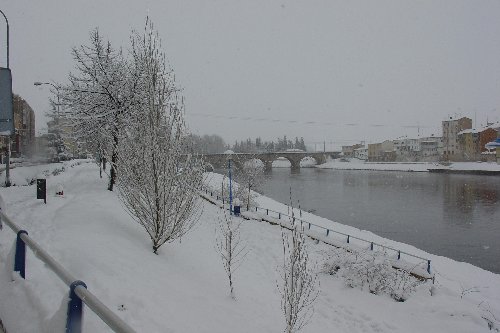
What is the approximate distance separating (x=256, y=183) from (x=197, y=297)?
29.9 meters

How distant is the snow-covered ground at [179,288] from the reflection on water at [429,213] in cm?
663

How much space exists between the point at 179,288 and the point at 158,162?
3346mm

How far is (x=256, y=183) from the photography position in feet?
124

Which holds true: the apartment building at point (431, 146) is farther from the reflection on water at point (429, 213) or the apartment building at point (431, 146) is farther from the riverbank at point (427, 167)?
the reflection on water at point (429, 213)

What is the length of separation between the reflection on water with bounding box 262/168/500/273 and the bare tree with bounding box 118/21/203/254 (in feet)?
56.2

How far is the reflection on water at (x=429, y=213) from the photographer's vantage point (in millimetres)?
22953

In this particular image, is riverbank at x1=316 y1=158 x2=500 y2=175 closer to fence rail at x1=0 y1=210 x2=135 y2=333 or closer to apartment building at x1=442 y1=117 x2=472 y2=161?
apartment building at x1=442 y1=117 x2=472 y2=161

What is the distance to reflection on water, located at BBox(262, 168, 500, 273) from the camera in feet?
Answer: 75.3

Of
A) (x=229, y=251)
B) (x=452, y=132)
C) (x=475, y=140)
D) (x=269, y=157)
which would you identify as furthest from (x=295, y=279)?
(x=452, y=132)

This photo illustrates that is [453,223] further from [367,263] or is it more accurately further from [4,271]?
[4,271]

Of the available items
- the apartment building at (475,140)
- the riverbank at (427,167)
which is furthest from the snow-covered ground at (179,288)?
the apartment building at (475,140)

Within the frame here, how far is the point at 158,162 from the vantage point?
971cm

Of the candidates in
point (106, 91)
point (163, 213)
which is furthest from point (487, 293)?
point (106, 91)

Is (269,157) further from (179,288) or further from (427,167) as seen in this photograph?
(179,288)
